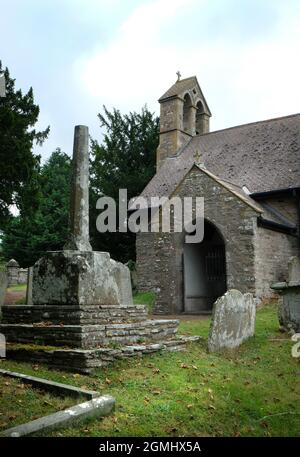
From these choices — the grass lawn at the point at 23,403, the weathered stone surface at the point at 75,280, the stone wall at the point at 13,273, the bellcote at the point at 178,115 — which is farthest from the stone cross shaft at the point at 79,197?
the stone wall at the point at 13,273

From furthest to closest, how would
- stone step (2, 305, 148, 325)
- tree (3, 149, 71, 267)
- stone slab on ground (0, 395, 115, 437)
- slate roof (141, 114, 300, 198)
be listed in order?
tree (3, 149, 71, 267) → slate roof (141, 114, 300, 198) → stone step (2, 305, 148, 325) → stone slab on ground (0, 395, 115, 437)

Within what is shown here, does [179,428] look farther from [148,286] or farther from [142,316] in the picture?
[148,286]

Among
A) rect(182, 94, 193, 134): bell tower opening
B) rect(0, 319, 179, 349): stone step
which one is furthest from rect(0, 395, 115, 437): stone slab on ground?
rect(182, 94, 193, 134): bell tower opening

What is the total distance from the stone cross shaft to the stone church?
24.9ft

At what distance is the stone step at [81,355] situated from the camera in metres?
5.82

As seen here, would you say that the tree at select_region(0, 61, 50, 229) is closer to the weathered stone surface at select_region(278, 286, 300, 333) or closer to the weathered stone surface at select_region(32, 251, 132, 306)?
the weathered stone surface at select_region(32, 251, 132, 306)

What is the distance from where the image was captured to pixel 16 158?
14453 millimetres

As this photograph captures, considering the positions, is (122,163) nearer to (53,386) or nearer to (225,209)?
(225,209)

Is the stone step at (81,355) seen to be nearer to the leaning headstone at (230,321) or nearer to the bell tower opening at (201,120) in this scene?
Answer: the leaning headstone at (230,321)

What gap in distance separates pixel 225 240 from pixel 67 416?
Result: 432 inches

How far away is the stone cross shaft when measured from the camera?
24.3 ft

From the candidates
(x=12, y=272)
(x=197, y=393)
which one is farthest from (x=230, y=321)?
(x=12, y=272)

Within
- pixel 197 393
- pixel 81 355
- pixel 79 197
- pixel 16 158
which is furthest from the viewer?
pixel 16 158
